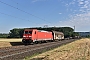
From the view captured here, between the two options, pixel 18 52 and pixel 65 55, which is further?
pixel 18 52

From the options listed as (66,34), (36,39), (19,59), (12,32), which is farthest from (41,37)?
(12,32)

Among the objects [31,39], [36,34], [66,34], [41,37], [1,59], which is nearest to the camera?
→ [1,59]

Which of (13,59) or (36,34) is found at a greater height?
(36,34)

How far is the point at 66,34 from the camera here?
6097 inches

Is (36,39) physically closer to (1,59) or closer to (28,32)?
(28,32)

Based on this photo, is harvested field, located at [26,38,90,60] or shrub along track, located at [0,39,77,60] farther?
shrub along track, located at [0,39,77,60]

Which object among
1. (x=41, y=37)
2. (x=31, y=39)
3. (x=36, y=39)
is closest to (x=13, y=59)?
(x=31, y=39)

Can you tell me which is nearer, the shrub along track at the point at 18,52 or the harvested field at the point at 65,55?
the harvested field at the point at 65,55

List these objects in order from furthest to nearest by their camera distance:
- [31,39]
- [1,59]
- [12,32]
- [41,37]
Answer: [12,32] → [41,37] → [31,39] → [1,59]

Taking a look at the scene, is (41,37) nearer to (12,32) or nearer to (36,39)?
(36,39)

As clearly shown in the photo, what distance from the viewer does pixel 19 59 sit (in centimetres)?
1662

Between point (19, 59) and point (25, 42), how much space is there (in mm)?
26207

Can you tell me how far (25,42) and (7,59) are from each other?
2634 centimetres

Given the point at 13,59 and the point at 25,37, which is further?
the point at 25,37
